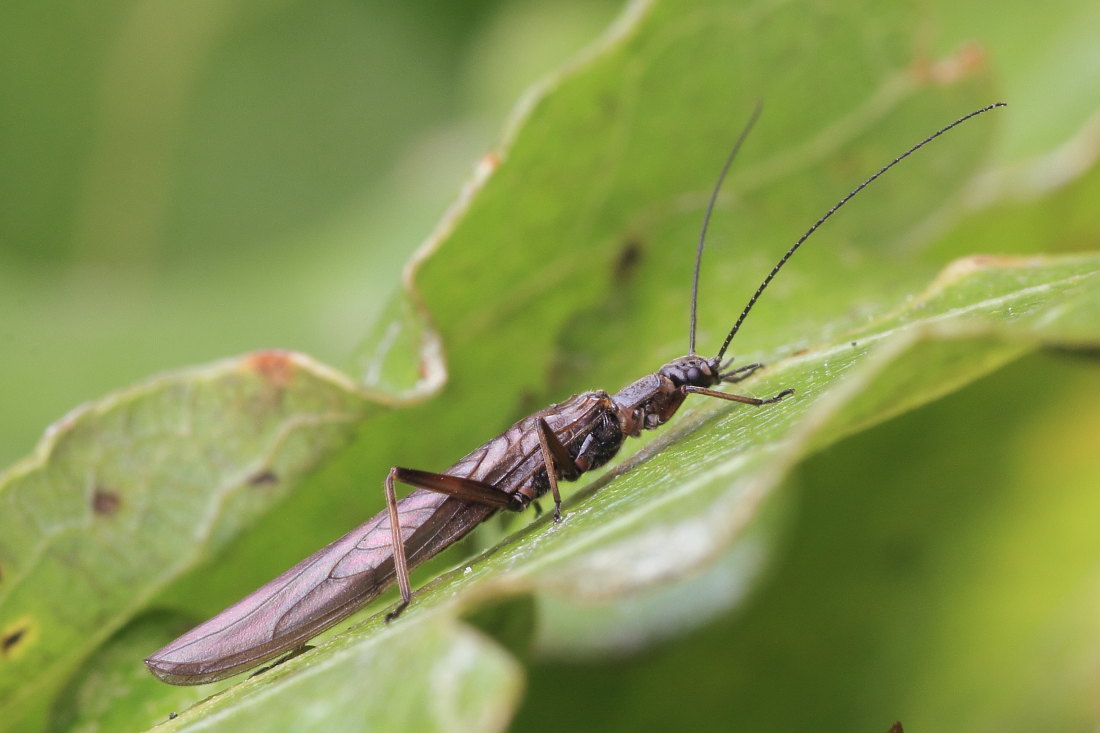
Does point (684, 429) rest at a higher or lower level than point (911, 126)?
lower

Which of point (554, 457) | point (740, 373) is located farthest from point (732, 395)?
point (554, 457)

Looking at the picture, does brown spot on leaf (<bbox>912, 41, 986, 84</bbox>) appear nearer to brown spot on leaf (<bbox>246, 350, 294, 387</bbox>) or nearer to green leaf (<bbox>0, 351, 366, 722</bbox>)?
green leaf (<bbox>0, 351, 366, 722</bbox>)

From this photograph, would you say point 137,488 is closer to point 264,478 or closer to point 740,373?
point 264,478

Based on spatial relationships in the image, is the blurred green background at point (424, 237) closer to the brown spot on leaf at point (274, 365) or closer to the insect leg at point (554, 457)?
the brown spot on leaf at point (274, 365)

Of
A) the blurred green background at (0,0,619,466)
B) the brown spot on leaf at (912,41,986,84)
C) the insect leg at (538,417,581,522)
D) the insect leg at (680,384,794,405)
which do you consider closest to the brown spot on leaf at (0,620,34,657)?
the insect leg at (538,417,581,522)

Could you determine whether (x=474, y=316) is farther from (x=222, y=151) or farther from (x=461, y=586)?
(x=222, y=151)

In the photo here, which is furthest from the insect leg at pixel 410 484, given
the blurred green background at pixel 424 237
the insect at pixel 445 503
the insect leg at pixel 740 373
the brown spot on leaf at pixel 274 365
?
the insect leg at pixel 740 373

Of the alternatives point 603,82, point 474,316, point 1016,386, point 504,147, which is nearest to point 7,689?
point 474,316
